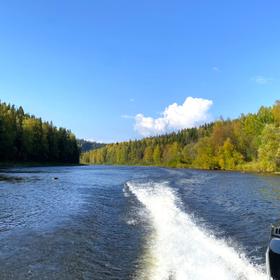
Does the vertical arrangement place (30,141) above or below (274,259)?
above

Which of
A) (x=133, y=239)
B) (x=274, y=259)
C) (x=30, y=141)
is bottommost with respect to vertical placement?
(x=133, y=239)

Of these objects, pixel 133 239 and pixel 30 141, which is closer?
pixel 133 239

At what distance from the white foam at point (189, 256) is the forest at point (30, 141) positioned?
83510 millimetres

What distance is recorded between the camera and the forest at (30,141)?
98562 millimetres

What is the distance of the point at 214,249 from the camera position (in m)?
14.3

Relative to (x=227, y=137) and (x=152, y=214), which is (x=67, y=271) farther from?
Answer: (x=227, y=137)

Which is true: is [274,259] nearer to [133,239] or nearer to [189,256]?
[189,256]

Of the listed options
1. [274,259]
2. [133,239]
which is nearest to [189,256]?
[133,239]

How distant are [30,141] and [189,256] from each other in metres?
103

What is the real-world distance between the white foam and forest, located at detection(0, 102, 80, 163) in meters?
83.5

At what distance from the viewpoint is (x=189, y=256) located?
1309cm

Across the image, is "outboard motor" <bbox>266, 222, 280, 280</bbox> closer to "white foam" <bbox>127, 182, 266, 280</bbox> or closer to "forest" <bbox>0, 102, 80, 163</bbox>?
"white foam" <bbox>127, 182, 266, 280</bbox>

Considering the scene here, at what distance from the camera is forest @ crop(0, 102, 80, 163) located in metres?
98.6

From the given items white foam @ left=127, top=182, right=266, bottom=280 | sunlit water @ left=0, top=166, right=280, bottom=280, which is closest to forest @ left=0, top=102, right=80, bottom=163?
sunlit water @ left=0, top=166, right=280, bottom=280
